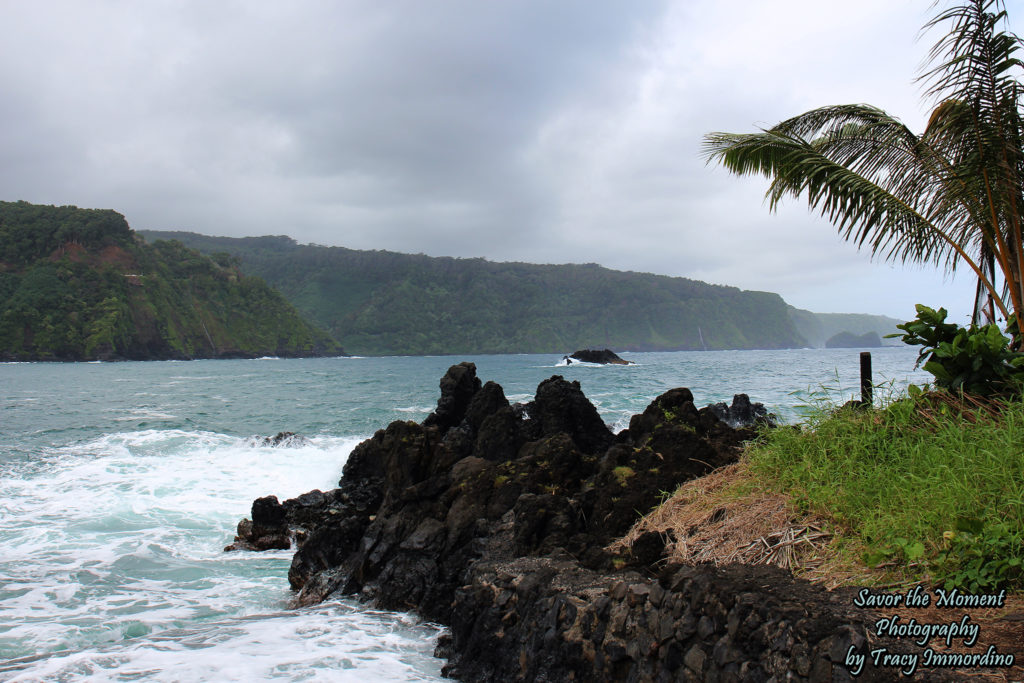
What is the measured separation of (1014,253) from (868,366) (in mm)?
2495

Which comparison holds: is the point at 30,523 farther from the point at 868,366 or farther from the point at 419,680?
the point at 868,366

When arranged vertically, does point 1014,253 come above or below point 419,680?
above

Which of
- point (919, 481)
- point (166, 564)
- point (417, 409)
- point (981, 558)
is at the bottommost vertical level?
point (166, 564)

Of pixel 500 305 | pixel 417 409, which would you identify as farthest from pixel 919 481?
pixel 500 305

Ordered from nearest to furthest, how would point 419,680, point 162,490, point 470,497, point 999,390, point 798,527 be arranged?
1. point 798,527
2. point 419,680
3. point 999,390
4. point 470,497
5. point 162,490

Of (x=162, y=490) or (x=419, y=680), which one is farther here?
(x=162, y=490)

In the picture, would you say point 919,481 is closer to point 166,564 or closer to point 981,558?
point 981,558

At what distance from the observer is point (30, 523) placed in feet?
36.2

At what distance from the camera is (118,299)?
100188mm

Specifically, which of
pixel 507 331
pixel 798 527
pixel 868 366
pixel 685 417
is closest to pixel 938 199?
pixel 868 366

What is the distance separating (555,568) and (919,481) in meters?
2.56

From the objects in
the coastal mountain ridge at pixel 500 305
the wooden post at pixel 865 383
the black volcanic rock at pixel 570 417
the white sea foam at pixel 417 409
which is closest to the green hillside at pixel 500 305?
the coastal mountain ridge at pixel 500 305

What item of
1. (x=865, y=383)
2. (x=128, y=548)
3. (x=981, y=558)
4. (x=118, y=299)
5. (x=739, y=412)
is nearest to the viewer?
(x=981, y=558)

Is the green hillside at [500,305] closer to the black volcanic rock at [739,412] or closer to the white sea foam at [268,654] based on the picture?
the black volcanic rock at [739,412]
